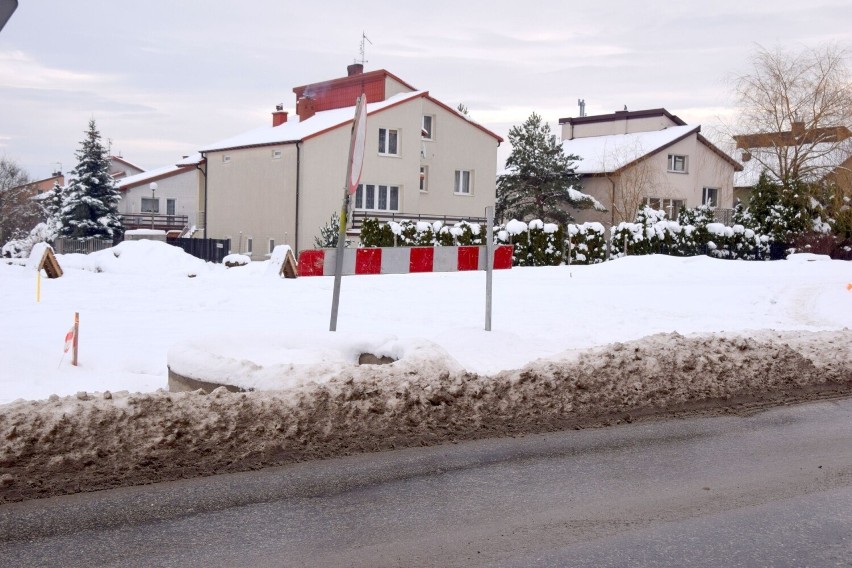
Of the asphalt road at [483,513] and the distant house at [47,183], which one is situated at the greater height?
the distant house at [47,183]

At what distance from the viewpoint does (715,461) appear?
620 centimetres

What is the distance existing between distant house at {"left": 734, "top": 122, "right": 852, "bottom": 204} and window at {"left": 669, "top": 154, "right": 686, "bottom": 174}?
27.3 feet

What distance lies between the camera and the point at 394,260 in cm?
1073

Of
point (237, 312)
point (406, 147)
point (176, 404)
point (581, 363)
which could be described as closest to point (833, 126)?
point (406, 147)

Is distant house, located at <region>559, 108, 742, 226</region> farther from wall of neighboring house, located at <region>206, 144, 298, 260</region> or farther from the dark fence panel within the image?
the dark fence panel

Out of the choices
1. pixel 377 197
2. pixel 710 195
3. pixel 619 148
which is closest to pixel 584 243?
pixel 377 197

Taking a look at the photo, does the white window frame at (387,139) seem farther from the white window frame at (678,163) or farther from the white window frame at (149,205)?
the white window frame at (149,205)

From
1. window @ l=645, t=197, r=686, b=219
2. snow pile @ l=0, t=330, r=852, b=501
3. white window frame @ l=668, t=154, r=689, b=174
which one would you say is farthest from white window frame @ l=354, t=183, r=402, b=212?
snow pile @ l=0, t=330, r=852, b=501

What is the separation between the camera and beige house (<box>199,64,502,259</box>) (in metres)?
40.2

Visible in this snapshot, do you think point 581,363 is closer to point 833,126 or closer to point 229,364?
point 229,364

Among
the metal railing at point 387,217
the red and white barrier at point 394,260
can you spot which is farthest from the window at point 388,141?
the red and white barrier at point 394,260

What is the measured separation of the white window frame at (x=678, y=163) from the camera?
165 feet

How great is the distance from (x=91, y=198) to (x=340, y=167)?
649 inches

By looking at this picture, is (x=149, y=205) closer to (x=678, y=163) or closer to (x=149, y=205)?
(x=149, y=205)
